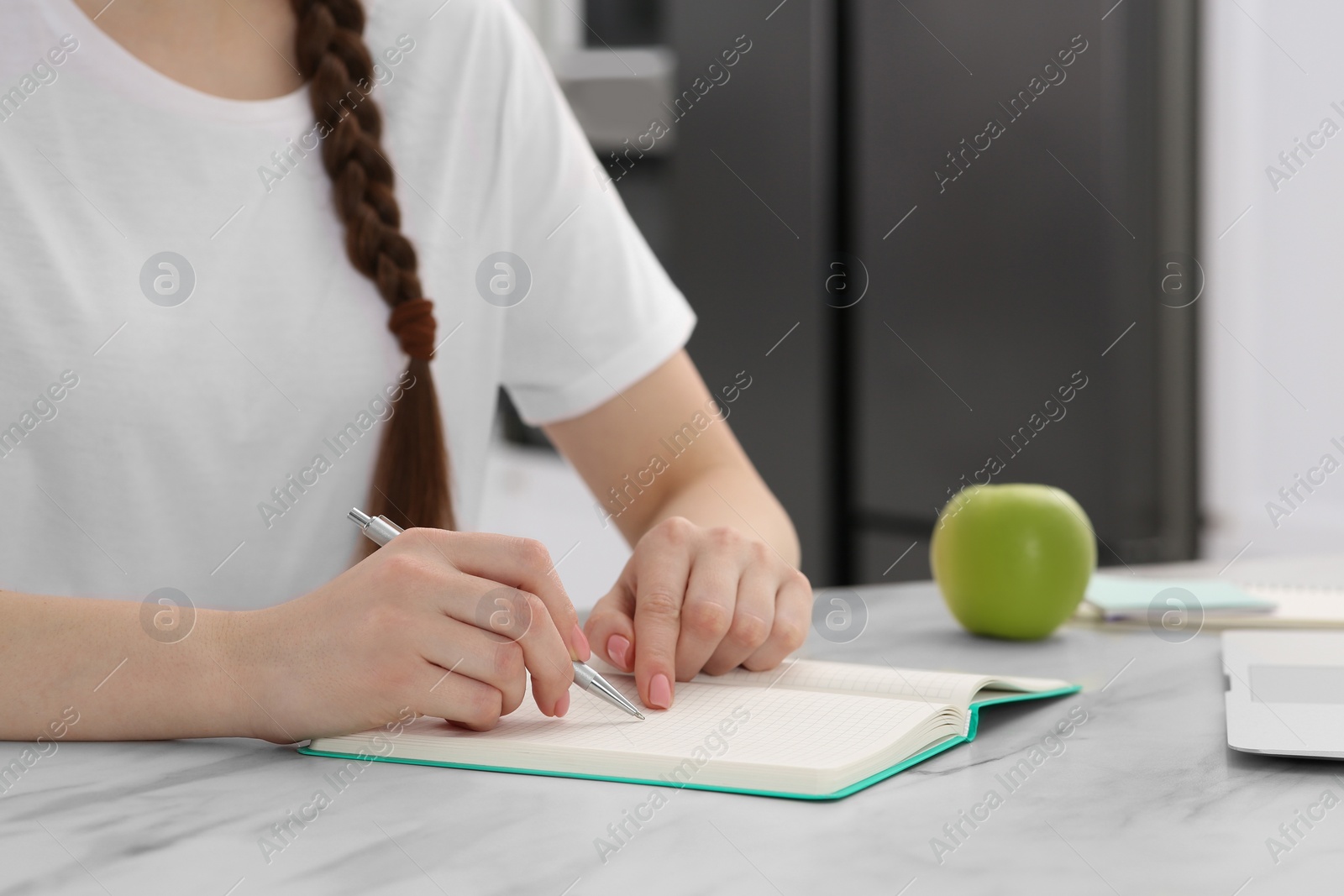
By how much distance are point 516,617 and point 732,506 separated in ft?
1.43

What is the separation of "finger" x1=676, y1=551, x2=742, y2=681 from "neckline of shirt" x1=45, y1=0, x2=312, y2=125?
0.59m

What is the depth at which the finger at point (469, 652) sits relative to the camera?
0.68m

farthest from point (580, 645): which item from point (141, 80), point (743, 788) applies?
point (141, 80)

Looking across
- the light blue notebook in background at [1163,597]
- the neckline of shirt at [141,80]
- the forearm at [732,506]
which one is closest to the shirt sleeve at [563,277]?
the forearm at [732,506]

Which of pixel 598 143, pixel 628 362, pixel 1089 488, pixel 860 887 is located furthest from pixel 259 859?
pixel 598 143

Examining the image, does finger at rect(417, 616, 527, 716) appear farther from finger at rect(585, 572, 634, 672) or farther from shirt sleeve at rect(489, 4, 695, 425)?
shirt sleeve at rect(489, 4, 695, 425)

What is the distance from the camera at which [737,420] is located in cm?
255

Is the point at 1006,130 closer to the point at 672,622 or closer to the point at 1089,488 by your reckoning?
the point at 1089,488

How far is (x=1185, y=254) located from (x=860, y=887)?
1.78 m

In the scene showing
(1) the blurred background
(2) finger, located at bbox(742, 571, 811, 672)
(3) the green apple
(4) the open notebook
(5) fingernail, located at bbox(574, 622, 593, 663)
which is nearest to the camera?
(4) the open notebook

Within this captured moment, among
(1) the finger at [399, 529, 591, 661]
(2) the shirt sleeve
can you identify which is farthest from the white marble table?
(2) the shirt sleeve

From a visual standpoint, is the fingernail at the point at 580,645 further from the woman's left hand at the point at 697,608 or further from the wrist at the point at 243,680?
the wrist at the point at 243,680

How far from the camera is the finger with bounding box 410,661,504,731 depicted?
0.68 meters

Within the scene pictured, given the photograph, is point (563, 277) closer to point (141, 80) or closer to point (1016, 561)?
point (141, 80)
